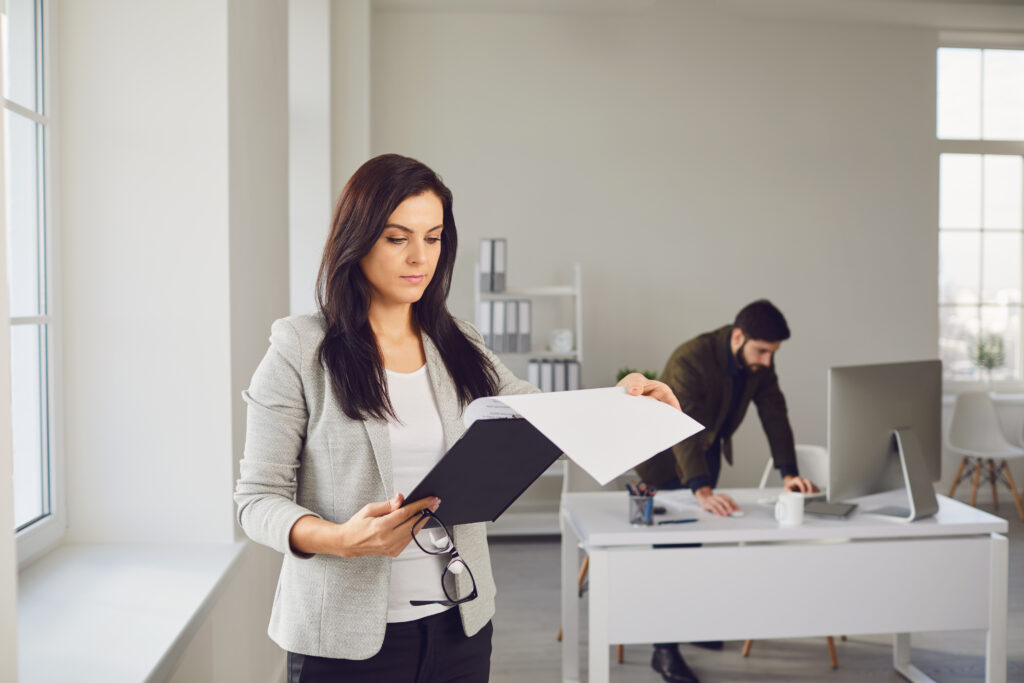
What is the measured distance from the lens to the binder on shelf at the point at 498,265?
200 inches

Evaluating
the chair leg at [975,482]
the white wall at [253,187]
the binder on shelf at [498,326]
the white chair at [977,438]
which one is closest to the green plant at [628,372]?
the binder on shelf at [498,326]

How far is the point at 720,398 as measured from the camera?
11.0 feet

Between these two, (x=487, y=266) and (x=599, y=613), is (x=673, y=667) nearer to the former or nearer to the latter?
(x=599, y=613)

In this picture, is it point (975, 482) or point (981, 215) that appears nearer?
point (975, 482)

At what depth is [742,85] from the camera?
224 inches

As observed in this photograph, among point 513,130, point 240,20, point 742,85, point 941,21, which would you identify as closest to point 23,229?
point 240,20

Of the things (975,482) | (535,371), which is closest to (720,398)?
(535,371)

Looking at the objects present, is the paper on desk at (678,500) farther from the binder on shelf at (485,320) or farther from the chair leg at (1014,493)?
the chair leg at (1014,493)

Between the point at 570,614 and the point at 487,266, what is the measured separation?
2489mm

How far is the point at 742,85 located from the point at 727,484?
275cm

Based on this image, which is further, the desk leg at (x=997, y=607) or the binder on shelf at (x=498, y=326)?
the binder on shelf at (x=498, y=326)

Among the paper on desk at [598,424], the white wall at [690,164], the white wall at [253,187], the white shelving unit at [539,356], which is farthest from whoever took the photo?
the white wall at [690,164]

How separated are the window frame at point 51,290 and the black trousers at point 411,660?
98cm

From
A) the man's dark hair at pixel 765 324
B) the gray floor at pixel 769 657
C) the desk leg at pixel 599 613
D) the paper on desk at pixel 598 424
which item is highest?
the man's dark hair at pixel 765 324
